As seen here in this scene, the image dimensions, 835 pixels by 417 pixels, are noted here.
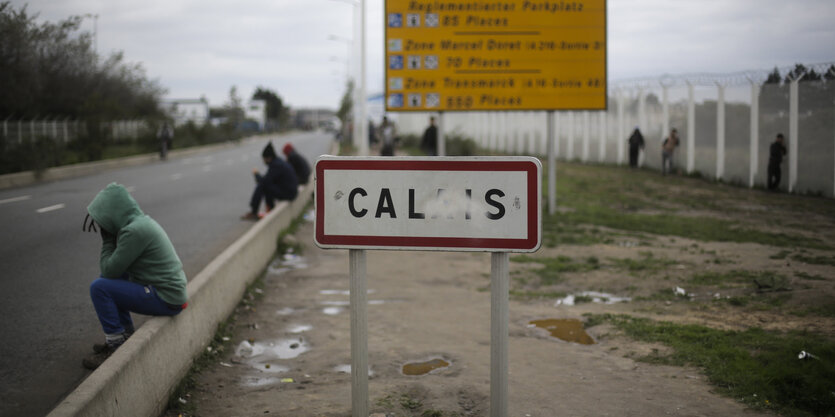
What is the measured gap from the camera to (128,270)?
5.60 m

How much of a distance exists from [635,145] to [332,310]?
24821 mm

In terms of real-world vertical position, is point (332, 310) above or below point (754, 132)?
below

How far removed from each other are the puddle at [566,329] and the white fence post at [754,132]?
15.9 m

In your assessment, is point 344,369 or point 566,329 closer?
point 344,369

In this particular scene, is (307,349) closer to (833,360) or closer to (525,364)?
(525,364)

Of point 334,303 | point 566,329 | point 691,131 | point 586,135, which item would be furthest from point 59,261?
point 586,135

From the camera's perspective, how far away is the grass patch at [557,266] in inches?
392

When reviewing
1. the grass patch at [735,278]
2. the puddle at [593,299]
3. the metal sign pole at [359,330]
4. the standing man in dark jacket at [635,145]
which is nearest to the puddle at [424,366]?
the metal sign pole at [359,330]

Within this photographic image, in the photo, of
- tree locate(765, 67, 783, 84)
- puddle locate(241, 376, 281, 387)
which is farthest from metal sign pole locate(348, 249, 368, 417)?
tree locate(765, 67, 783, 84)

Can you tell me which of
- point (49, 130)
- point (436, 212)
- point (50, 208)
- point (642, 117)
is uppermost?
point (642, 117)

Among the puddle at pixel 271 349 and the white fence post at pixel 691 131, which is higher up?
the white fence post at pixel 691 131

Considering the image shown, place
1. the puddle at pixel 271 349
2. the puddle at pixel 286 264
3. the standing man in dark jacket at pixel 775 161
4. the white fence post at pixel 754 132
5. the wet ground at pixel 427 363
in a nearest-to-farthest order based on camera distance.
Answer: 1. the wet ground at pixel 427 363
2. the puddle at pixel 271 349
3. the puddle at pixel 286 264
4. the standing man in dark jacket at pixel 775 161
5. the white fence post at pixel 754 132

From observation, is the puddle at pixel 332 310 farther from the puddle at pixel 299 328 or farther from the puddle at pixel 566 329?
the puddle at pixel 566 329

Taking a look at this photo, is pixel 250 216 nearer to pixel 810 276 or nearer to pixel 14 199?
pixel 14 199
